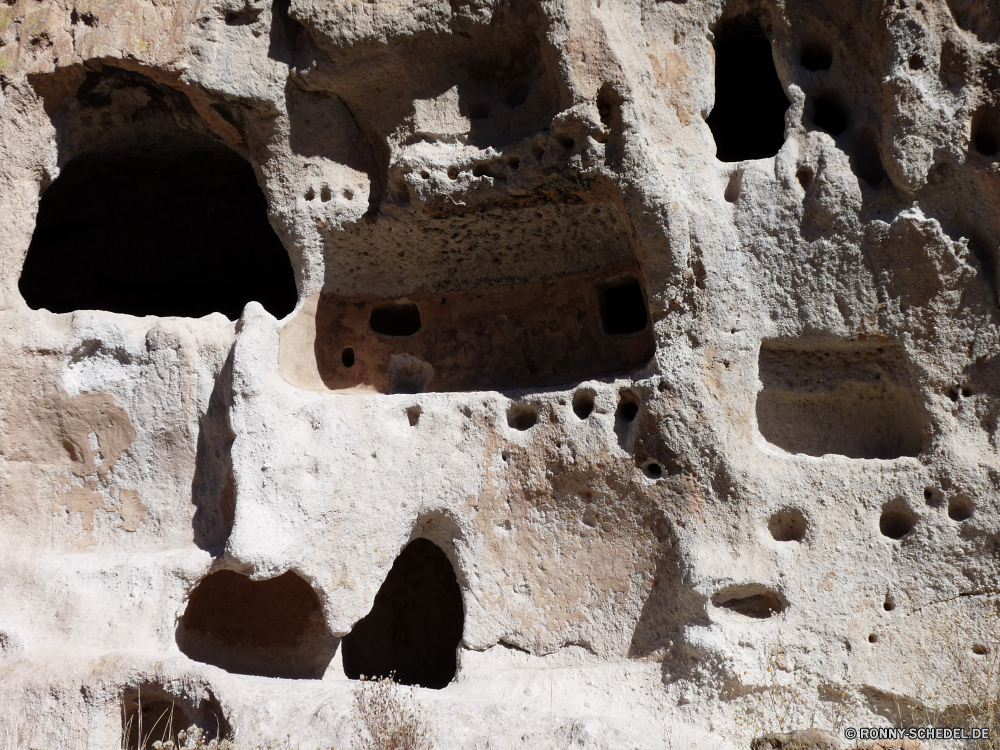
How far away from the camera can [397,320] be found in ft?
18.4

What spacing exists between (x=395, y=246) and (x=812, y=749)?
3.19 meters

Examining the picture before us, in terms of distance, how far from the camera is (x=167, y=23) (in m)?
4.93

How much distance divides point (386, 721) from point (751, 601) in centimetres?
169

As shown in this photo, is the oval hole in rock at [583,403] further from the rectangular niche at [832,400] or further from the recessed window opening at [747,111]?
the recessed window opening at [747,111]

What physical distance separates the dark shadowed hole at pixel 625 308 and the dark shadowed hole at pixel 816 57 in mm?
1428

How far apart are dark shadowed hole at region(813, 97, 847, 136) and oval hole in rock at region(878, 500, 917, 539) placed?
1.83m

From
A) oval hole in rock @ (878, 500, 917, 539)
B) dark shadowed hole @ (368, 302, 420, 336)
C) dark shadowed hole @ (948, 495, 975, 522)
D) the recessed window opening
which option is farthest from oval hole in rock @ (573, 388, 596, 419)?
the recessed window opening

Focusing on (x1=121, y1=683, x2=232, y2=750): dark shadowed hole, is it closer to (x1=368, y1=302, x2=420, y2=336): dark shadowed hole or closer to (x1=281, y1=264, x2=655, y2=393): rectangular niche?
(x1=281, y1=264, x2=655, y2=393): rectangular niche

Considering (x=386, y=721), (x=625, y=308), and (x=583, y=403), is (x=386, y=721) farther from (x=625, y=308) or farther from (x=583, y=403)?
(x=625, y=308)

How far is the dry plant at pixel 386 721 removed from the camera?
3.79 metres

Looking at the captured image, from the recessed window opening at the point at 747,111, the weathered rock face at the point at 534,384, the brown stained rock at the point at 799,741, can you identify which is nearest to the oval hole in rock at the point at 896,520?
the weathered rock face at the point at 534,384

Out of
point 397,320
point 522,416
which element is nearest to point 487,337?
point 397,320

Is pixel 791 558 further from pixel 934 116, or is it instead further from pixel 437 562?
pixel 437 562

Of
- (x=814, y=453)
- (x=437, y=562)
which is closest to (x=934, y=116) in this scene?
(x=814, y=453)
